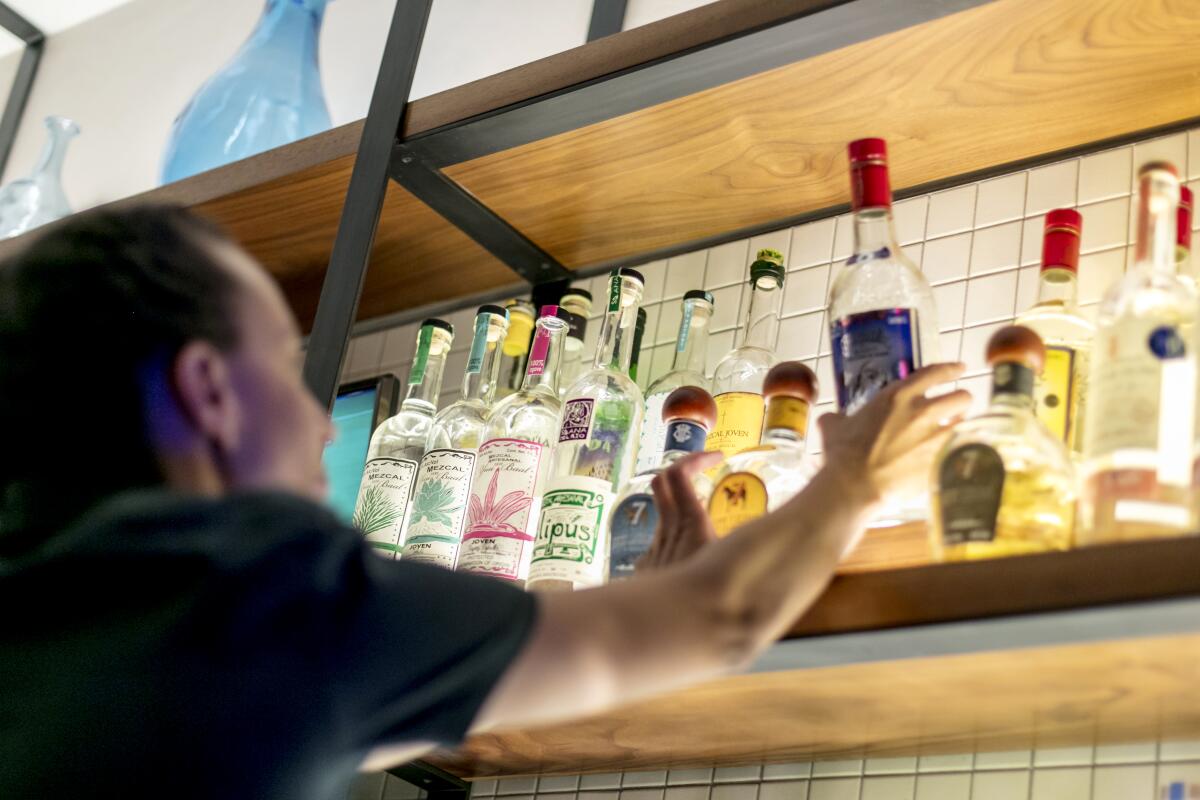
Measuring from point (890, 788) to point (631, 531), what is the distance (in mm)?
304

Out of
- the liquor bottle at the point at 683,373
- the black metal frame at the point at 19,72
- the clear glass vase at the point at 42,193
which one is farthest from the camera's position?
the black metal frame at the point at 19,72

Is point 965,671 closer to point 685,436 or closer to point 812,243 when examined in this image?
point 685,436

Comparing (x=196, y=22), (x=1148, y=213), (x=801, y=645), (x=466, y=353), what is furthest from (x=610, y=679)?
(x=196, y=22)

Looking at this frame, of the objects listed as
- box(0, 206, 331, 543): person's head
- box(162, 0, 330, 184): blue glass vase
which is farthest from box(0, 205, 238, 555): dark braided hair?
box(162, 0, 330, 184): blue glass vase

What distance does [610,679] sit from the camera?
0.75m

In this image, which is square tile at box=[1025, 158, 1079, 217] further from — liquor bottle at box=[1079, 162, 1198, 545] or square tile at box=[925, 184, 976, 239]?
liquor bottle at box=[1079, 162, 1198, 545]

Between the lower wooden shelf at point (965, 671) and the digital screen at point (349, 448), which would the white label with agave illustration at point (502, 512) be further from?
the digital screen at point (349, 448)

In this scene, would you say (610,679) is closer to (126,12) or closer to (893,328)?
(893,328)

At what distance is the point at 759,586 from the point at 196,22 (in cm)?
198

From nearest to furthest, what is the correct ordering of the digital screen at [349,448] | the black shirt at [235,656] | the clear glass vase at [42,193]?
the black shirt at [235,656] → the digital screen at [349,448] → the clear glass vase at [42,193]

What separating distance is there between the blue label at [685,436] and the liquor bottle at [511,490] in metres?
0.18

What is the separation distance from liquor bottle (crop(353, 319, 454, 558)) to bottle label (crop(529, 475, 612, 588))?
206mm

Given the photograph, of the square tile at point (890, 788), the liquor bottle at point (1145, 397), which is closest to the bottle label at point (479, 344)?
the square tile at point (890, 788)

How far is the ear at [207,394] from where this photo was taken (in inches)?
30.6
